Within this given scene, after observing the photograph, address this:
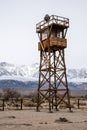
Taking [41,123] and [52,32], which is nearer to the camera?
[41,123]

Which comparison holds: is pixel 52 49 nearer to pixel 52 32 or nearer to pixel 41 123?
pixel 52 32

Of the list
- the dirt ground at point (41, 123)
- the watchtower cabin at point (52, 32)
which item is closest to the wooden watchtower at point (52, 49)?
the watchtower cabin at point (52, 32)

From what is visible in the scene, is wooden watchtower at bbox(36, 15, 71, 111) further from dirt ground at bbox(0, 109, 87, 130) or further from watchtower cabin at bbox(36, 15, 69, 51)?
dirt ground at bbox(0, 109, 87, 130)

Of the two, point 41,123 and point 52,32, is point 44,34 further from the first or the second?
point 41,123

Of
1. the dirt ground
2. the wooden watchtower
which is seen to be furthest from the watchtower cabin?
the dirt ground

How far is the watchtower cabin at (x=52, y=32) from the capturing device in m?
32.6

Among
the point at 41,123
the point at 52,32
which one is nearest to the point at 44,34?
the point at 52,32

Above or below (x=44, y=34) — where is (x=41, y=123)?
below

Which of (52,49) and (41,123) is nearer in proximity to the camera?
(41,123)

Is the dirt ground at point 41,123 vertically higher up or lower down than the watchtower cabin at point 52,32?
lower down

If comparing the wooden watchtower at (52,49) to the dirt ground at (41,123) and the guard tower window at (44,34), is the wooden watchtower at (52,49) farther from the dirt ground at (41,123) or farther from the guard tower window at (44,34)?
the dirt ground at (41,123)

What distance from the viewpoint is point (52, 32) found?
33.7 m

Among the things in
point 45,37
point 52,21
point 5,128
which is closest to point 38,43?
point 45,37

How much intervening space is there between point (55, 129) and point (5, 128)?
9.60 feet
